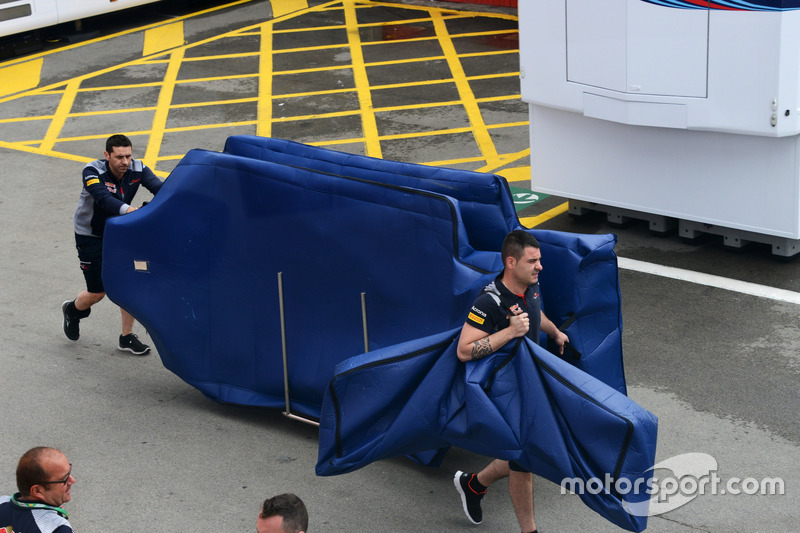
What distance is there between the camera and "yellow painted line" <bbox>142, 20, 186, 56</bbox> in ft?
60.5

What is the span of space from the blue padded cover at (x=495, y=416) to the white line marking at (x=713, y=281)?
13.0 feet

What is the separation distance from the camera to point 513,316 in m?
5.11

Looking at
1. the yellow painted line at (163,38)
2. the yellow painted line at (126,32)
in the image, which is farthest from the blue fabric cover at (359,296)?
the yellow painted line at (126,32)

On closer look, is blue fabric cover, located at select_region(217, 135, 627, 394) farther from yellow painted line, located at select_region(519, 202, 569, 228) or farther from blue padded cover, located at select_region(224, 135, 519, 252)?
yellow painted line, located at select_region(519, 202, 569, 228)

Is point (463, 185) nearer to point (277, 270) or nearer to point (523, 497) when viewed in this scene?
point (277, 270)

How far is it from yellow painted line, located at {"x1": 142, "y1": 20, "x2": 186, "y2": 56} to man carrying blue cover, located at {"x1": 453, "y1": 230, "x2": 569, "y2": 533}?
14258 mm

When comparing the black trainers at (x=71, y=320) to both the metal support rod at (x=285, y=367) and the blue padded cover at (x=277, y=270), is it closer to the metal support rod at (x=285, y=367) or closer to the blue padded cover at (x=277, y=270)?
the blue padded cover at (x=277, y=270)

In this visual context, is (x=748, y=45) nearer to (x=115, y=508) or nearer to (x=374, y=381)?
(x=374, y=381)

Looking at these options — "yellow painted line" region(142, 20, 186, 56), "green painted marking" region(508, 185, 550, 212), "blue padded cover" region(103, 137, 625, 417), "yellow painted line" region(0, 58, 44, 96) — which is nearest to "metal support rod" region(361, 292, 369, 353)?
"blue padded cover" region(103, 137, 625, 417)

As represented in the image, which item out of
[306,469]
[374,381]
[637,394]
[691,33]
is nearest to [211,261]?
[306,469]

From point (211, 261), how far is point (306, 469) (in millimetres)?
1511

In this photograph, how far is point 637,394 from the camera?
698cm

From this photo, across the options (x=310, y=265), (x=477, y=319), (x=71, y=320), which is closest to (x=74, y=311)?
(x=71, y=320)

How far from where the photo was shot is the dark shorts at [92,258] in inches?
304
